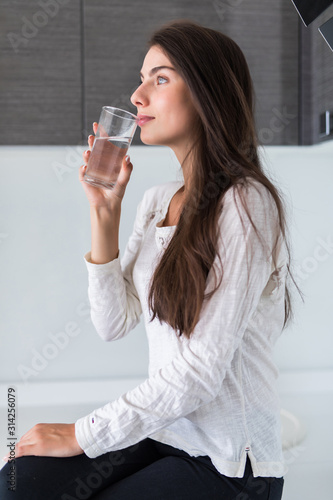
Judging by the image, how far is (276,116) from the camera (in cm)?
187

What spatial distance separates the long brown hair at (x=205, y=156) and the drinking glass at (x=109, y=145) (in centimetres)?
13

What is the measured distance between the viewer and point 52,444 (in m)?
0.91

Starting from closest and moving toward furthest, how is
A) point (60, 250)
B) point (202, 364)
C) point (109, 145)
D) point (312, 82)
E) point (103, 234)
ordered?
point (202, 364) → point (109, 145) → point (103, 234) → point (312, 82) → point (60, 250)

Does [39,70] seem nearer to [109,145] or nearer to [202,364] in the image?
[109,145]

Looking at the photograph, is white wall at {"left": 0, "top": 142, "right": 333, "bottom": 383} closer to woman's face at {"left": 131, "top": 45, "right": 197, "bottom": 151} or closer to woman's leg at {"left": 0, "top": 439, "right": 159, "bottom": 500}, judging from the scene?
woman's face at {"left": 131, "top": 45, "right": 197, "bottom": 151}

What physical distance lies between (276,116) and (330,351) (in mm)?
1005

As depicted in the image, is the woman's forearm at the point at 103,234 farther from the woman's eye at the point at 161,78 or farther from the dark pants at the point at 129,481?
the dark pants at the point at 129,481

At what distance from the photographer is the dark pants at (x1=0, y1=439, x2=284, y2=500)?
884mm

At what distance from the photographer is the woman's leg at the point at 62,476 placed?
2.86 ft

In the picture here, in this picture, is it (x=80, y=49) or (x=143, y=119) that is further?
(x=80, y=49)

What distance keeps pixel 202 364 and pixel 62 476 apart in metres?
0.31

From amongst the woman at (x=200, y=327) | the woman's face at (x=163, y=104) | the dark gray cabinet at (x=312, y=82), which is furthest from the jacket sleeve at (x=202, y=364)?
the dark gray cabinet at (x=312, y=82)

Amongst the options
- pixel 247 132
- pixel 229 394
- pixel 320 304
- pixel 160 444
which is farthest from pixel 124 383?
pixel 247 132

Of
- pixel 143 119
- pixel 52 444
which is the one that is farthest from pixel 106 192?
pixel 52 444
